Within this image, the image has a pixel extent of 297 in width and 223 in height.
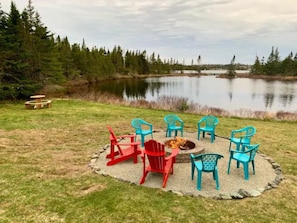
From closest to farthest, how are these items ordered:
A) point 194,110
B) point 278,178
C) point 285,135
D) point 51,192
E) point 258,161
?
1. point 51,192
2. point 278,178
3. point 258,161
4. point 285,135
5. point 194,110

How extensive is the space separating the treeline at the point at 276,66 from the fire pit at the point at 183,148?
63.7m

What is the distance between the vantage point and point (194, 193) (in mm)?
4457

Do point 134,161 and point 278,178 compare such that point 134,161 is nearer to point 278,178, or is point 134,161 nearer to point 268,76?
point 278,178

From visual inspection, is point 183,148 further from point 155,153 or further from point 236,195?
point 236,195

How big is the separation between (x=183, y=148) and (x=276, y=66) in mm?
66960

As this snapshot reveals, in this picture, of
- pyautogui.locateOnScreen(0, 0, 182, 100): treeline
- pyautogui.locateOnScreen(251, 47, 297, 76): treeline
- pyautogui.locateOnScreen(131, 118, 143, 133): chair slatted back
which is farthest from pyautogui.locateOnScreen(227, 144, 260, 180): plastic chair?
pyautogui.locateOnScreen(251, 47, 297, 76): treeline

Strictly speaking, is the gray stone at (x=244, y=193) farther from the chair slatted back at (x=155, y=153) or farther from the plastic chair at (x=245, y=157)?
the chair slatted back at (x=155, y=153)

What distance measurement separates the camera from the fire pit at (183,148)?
5.98m

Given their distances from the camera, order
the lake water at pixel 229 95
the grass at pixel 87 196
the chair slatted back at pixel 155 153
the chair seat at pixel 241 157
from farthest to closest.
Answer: the lake water at pixel 229 95
the chair seat at pixel 241 157
the chair slatted back at pixel 155 153
the grass at pixel 87 196

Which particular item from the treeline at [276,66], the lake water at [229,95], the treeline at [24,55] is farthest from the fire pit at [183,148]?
the treeline at [276,66]

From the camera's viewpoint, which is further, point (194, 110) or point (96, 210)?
point (194, 110)

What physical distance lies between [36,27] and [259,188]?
837 inches

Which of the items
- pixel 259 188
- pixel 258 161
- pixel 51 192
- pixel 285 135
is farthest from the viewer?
pixel 285 135

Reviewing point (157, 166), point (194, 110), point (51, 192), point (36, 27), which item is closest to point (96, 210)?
point (51, 192)
